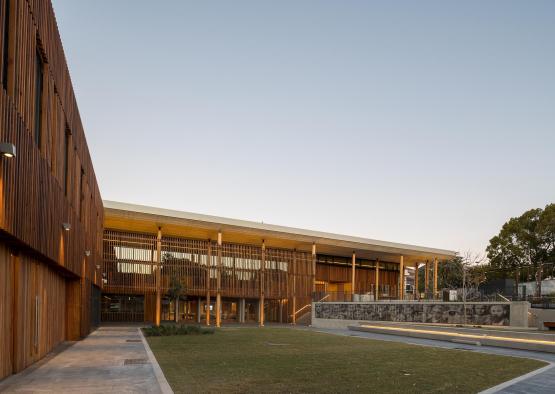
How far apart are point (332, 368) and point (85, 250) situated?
1300 centimetres

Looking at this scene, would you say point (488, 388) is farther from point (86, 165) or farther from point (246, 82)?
point (246, 82)

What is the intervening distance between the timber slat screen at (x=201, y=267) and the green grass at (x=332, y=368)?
19565 millimetres

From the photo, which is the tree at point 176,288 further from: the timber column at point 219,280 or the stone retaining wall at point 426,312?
the stone retaining wall at point 426,312

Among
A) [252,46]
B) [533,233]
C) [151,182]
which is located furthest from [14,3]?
[151,182]

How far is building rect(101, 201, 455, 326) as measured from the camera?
123 feet

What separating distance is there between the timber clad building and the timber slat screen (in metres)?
0.08

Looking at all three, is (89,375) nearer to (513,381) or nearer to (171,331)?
(513,381)

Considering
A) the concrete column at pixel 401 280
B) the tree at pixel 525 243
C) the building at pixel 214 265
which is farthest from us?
the tree at pixel 525 243

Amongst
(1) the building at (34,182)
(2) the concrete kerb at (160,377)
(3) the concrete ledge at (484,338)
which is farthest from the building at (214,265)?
(2) the concrete kerb at (160,377)

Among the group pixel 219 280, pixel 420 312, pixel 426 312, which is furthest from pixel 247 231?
pixel 426 312

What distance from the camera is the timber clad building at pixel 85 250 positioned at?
32.1 feet

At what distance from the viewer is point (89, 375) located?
11438 millimetres

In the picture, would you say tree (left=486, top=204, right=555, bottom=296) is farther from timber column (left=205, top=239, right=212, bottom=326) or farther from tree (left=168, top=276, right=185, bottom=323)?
tree (left=168, top=276, right=185, bottom=323)

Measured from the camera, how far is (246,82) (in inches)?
1155
